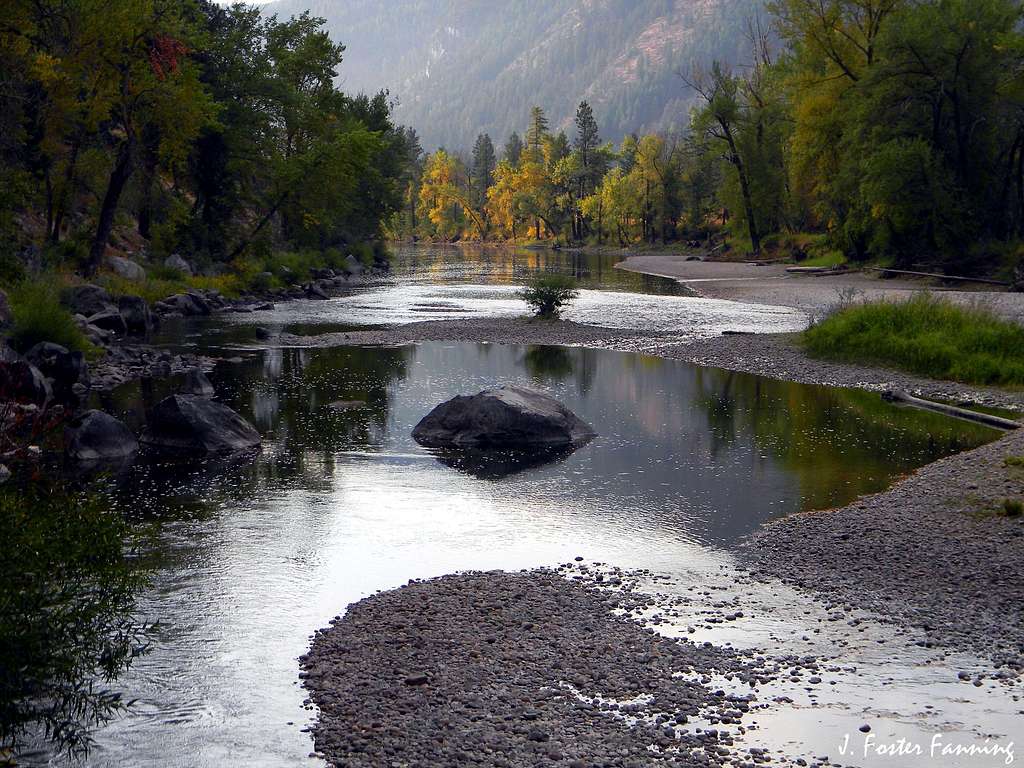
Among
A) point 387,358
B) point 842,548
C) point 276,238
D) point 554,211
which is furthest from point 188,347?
point 554,211

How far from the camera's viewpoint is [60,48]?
3612 centimetres

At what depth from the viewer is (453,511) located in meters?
14.5

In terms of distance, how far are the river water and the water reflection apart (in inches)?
1.5

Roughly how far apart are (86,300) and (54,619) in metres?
29.8

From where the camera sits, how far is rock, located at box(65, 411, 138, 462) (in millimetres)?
16969

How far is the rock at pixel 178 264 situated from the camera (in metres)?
46.9

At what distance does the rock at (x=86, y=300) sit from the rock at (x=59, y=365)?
938cm

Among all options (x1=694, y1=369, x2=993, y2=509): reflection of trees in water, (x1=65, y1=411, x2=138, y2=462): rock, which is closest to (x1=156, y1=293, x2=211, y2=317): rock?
(x1=65, y1=411, x2=138, y2=462): rock

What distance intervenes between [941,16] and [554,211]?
95435 millimetres

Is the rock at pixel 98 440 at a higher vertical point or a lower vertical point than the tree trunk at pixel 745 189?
lower

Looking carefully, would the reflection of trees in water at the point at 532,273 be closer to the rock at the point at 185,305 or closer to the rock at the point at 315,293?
the rock at the point at 315,293

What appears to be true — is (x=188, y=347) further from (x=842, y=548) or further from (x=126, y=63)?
(x=842, y=548)

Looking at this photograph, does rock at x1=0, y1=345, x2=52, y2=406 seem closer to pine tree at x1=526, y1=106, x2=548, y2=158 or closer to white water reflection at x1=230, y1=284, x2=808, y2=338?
white water reflection at x1=230, y1=284, x2=808, y2=338

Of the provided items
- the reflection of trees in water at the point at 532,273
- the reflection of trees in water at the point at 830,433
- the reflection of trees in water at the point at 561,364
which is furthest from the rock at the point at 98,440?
the reflection of trees in water at the point at 532,273
